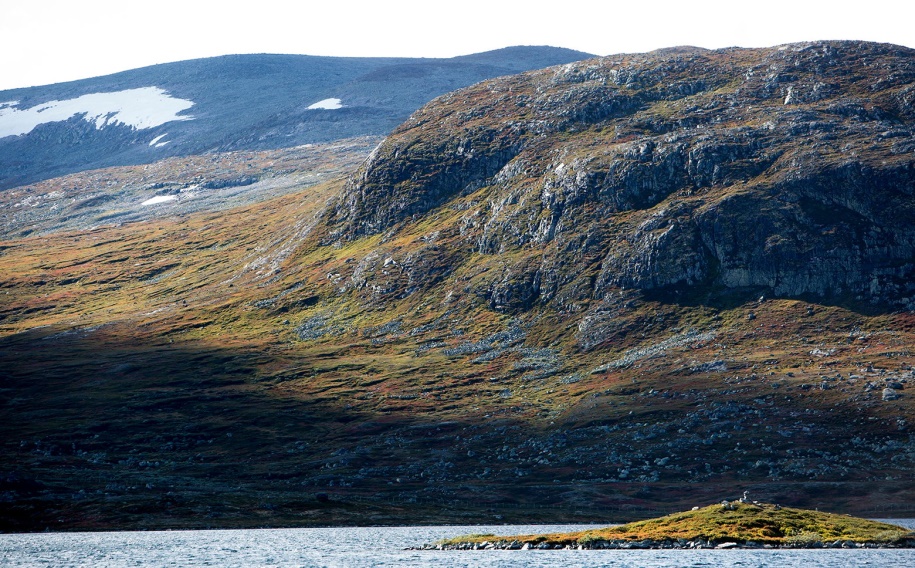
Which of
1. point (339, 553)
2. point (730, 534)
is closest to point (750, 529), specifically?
point (730, 534)

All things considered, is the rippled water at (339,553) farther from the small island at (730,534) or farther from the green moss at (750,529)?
the green moss at (750,529)

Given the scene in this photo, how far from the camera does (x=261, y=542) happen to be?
108m

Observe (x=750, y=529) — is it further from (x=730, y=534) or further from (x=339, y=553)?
(x=339, y=553)

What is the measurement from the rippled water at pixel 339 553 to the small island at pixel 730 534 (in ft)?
5.53

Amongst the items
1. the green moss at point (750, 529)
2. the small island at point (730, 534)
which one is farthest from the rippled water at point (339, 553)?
the green moss at point (750, 529)

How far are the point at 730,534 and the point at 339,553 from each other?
36.8m

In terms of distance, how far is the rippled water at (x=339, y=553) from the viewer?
77625 millimetres

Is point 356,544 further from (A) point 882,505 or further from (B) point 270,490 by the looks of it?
(A) point 882,505

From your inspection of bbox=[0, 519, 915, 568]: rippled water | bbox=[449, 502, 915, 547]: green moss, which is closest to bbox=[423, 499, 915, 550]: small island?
bbox=[449, 502, 915, 547]: green moss

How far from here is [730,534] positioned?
86.4 meters

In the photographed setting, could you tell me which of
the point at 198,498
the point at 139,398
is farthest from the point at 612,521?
the point at 139,398

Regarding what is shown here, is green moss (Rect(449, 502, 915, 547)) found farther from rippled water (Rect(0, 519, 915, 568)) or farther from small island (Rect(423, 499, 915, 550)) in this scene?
rippled water (Rect(0, 519, 915, 568))

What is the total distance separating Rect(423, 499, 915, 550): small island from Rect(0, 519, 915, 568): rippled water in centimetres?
168

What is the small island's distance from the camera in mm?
85562
